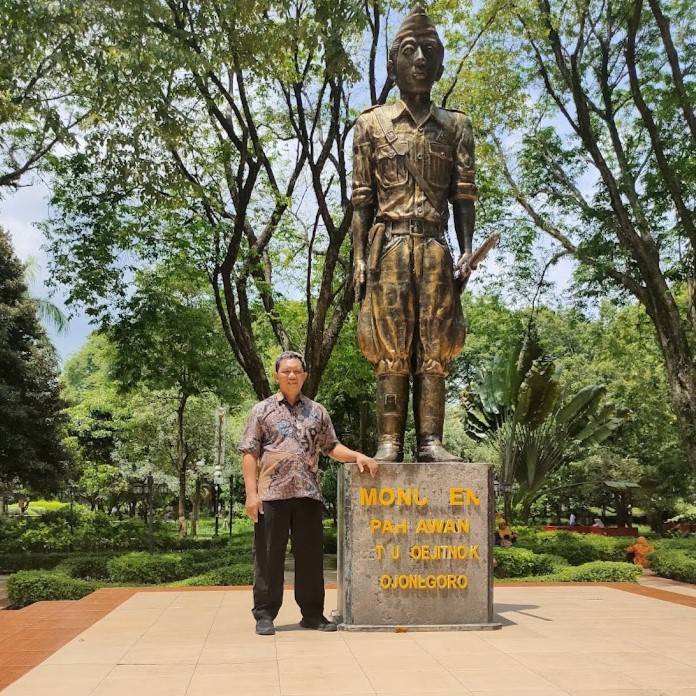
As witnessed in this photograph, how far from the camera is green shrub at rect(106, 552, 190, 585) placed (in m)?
11.5

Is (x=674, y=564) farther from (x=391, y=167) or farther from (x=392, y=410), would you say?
(x=391, y=167)

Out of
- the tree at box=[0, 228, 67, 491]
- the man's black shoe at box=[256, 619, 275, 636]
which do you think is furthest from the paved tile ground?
the tree at box=[0, 228, 67, 491]

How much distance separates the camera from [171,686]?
3783mm

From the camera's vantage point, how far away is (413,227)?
6074 mm

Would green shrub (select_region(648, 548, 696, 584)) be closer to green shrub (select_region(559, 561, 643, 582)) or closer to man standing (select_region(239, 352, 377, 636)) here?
green shrub (select_region(559, 561, 643, 582))

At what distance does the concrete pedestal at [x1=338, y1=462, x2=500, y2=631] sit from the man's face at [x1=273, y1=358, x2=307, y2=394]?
665mm

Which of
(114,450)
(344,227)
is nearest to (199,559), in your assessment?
(344,227)

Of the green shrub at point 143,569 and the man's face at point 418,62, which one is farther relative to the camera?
the green shrub at point 143,569

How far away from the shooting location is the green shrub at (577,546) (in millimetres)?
15078

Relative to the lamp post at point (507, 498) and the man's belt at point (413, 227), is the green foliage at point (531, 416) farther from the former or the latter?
the man's belt at point (413, 227)

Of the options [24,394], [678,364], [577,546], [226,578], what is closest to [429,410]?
[226,578]

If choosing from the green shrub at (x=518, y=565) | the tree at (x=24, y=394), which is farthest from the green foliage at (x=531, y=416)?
the tree at (x=24, y=394)

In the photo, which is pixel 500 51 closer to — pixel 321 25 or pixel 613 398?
pixel 321 25

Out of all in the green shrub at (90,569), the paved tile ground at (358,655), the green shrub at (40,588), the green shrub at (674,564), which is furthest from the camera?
the green shrub at (90,569)
